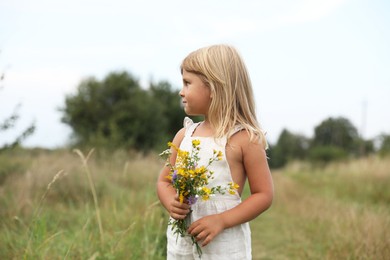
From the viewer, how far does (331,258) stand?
3914 mm

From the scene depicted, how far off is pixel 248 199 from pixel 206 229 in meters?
0.26

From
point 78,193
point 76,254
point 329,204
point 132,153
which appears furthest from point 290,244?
point 132,153

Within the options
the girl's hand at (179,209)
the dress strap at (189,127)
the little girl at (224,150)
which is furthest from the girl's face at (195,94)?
the girl's hand at (179,209)

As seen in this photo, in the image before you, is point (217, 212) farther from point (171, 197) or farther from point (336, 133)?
point (336, 133)

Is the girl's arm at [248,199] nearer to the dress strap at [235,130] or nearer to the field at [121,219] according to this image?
the dress strap at [235,130]

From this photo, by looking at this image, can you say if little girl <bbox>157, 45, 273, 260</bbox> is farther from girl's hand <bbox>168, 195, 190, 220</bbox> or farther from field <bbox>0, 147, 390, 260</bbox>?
field <bbox>0, 147, 390, 260</bbox>

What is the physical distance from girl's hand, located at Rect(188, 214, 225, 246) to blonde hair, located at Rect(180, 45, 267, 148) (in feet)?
1.40

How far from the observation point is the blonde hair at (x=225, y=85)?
7.17 ft

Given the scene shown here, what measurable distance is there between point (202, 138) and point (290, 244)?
12.0 ft

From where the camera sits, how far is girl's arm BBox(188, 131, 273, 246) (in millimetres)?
2000

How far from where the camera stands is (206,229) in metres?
1.99

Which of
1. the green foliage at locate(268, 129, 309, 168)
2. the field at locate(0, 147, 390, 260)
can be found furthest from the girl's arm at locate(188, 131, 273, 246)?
the green foliage at locate(268, 129, 309, 168)

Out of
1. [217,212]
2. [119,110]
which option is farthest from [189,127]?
[119,110]

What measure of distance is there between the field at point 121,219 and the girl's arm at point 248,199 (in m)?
0.69
